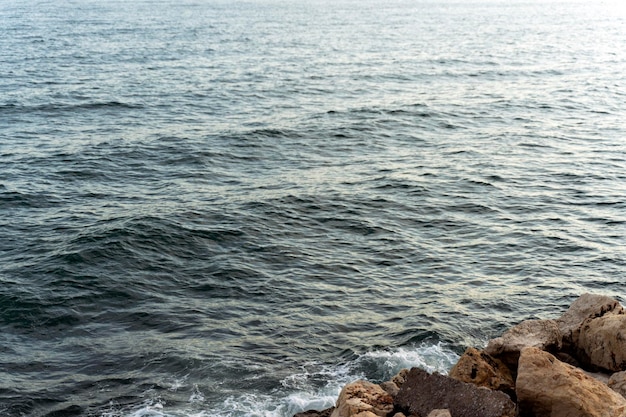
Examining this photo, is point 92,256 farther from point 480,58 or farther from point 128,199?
point 480,58

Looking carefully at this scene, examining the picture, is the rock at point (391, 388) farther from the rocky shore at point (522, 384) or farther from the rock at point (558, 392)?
the rock at point (558, 392)

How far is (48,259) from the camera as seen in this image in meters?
21.7

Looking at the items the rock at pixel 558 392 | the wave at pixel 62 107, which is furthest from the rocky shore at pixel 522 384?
the wave at pixel 62 107

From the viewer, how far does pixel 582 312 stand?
51.2ft

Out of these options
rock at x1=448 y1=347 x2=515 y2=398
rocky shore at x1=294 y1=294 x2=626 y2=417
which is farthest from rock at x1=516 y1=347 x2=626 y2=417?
rock at x1=448 y1=347 x2=515 y2=398

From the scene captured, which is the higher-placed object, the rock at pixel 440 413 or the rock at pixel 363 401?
the rock at pixel 440 413

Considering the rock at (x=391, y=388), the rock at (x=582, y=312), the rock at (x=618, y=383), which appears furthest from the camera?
the rock at (x=582, y=312)

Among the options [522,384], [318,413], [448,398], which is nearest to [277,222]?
[318,413]

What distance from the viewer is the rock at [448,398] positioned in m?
12.0

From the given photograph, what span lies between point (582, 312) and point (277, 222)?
1165cm

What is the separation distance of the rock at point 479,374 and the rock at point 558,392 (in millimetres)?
906

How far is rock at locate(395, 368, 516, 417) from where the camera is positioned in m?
12.0

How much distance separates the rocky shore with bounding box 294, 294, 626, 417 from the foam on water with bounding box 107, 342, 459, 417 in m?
1.09

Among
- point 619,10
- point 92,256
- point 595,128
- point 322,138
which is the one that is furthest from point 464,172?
point 619,10
